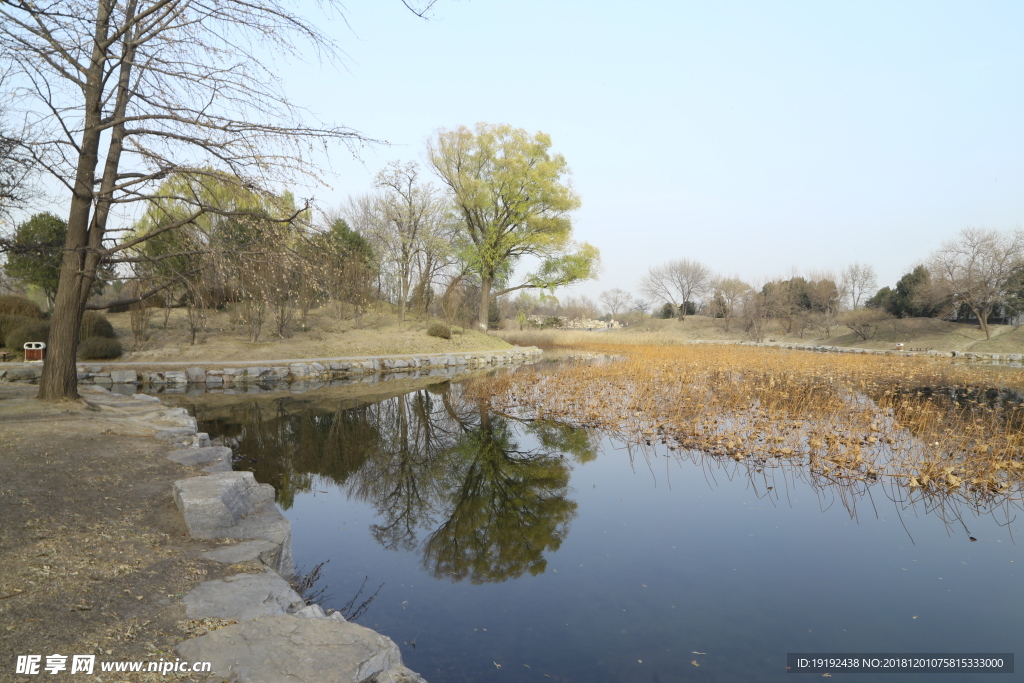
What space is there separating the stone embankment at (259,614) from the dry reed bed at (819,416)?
5.60m

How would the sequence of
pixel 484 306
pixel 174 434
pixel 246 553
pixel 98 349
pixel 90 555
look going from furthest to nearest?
pixel 484 306 < pixel 98 349 < pixel 174 434 < pixel 246 553 < pixel 90 555

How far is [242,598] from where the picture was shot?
9.98ft

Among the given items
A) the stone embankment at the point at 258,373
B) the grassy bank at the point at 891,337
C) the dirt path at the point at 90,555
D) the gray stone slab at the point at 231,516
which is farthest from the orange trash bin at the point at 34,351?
the grassy bank at the point at 891,337

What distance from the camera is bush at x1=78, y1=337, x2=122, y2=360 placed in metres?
15.3

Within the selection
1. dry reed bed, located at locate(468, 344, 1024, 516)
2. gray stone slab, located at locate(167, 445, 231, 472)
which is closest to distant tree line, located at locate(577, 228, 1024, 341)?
dry reed bed, located at locate(468, 344, 1024, 516)

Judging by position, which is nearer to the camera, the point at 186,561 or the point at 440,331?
the point at 186,561

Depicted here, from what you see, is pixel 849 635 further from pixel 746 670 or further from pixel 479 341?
pixel 479 341

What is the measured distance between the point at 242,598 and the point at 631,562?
282 centimetres

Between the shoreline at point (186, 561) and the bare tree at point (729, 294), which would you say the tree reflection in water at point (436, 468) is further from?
the bare tree at point (729, 294)

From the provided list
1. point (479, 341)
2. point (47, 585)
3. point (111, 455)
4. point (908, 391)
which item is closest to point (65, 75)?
point (111, 455)

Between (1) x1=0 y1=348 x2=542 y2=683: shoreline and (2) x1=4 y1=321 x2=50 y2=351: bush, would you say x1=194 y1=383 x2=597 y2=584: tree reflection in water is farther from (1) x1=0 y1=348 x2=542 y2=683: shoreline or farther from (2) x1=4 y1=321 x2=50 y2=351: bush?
(2) x1=4 y1=321 x2=50 y2=351: bush

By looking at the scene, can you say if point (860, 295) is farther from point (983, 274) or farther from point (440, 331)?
point (440, 331)

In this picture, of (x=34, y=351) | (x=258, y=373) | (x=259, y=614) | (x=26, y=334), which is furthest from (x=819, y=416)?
(x=26, y=334)

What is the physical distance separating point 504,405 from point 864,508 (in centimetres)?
681
